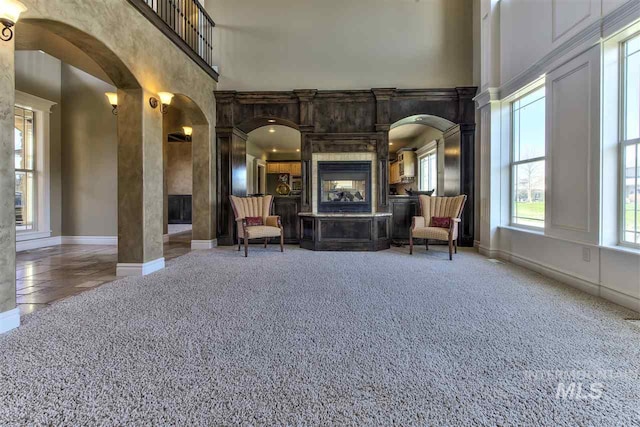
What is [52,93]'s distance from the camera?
18.9 ft

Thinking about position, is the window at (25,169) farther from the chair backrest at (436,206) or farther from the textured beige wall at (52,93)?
the chair backrest at (436,206)

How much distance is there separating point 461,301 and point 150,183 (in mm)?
3693

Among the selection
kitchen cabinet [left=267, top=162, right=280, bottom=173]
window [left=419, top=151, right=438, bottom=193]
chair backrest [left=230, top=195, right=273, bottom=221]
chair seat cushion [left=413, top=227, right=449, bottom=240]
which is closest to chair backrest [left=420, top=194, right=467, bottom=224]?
chair seat cushion [left=413, top=227, right=449, bottom=240]

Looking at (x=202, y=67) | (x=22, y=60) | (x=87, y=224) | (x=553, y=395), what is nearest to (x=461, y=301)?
(x=553, y=395)

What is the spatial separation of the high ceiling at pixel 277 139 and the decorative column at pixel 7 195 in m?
5.48

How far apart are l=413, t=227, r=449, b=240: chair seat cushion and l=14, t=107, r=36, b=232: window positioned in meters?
6.94

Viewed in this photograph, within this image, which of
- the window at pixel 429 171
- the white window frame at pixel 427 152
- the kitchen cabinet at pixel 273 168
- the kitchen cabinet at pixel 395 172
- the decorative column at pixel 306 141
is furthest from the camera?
the kitchen cabinet at pixel 273 168

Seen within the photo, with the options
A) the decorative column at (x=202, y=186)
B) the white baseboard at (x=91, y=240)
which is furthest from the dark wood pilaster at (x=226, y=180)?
the white baseboard at (x=91, y=240)

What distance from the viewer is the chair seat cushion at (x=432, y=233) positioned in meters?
4.75

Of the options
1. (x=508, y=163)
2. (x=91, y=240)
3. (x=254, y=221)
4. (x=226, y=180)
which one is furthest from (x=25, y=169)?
(x=508, y=163)

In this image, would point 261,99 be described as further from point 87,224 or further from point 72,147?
point 87,224

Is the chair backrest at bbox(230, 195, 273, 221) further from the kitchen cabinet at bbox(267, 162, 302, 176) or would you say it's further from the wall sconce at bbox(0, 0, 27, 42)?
the kitchen cabinet at bbox(267, 162, 302, 176)

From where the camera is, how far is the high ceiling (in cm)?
777

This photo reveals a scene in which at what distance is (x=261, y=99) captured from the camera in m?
5.83
